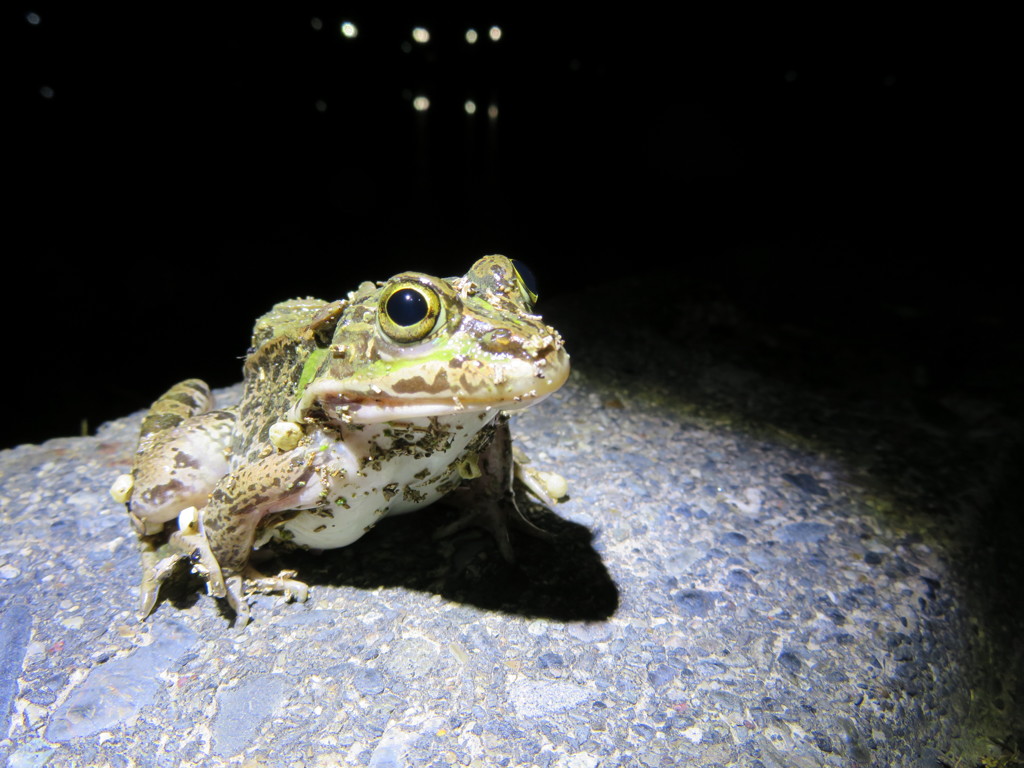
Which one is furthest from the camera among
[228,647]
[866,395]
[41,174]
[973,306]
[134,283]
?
[973,306]

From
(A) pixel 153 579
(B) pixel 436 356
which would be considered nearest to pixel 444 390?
(B) pixel 436 356

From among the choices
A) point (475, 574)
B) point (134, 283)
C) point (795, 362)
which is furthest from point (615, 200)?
point (475, 574)

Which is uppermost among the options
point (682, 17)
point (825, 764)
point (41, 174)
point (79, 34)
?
point (682, 17)

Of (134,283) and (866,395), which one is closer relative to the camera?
(866,395)

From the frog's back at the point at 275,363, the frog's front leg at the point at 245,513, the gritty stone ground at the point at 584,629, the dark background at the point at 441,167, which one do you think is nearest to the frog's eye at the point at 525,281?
the frog's back at the point at 275,363

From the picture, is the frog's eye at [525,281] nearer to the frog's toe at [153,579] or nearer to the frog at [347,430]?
the frog at [347,430]

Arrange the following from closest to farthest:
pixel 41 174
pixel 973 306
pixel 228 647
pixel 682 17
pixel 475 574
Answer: pixel 228 647 < pixel 475 574 < pixel 41 174 < pixel 682 17 < pixel 973 306

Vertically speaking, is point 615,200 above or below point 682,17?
below

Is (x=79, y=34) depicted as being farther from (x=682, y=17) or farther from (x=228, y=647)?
(x=682, y=17)
